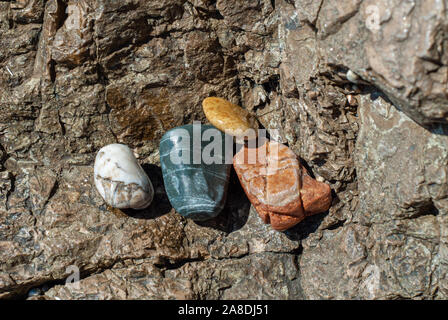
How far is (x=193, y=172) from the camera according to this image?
9.86 feet

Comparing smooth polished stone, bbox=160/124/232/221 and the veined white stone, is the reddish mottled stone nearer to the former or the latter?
smooth polished stone, bbox=160/124/232/221

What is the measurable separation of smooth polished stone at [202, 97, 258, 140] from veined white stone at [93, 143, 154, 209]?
568 mm

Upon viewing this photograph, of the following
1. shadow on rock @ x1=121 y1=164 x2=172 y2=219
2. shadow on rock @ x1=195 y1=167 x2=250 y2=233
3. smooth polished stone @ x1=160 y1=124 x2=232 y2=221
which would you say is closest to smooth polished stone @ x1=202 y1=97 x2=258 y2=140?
smooth polished stone @ x1=160 y1=124 x2=232 y2=221

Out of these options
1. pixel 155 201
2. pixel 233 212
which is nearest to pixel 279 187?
pixel 233 212

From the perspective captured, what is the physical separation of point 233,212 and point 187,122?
2.30 ft

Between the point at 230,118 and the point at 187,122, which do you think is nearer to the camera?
the point at 230,118

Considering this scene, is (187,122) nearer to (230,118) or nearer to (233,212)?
(230,118)

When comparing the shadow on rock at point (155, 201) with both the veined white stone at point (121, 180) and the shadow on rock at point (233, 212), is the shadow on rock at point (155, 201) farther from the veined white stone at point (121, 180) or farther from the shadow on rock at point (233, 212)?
the shadow on rock at point (233, 212)

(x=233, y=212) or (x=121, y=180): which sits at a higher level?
(x=121, y=180)

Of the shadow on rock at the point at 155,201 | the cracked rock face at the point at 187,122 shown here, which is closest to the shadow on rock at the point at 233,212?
the cracked rock face at the point at 187,122

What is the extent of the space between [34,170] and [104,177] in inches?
22.5

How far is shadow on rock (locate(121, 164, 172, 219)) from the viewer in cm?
316

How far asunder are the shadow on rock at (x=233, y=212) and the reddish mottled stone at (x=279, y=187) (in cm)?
16

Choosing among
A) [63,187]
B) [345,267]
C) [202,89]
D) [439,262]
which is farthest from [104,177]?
[439,262]
